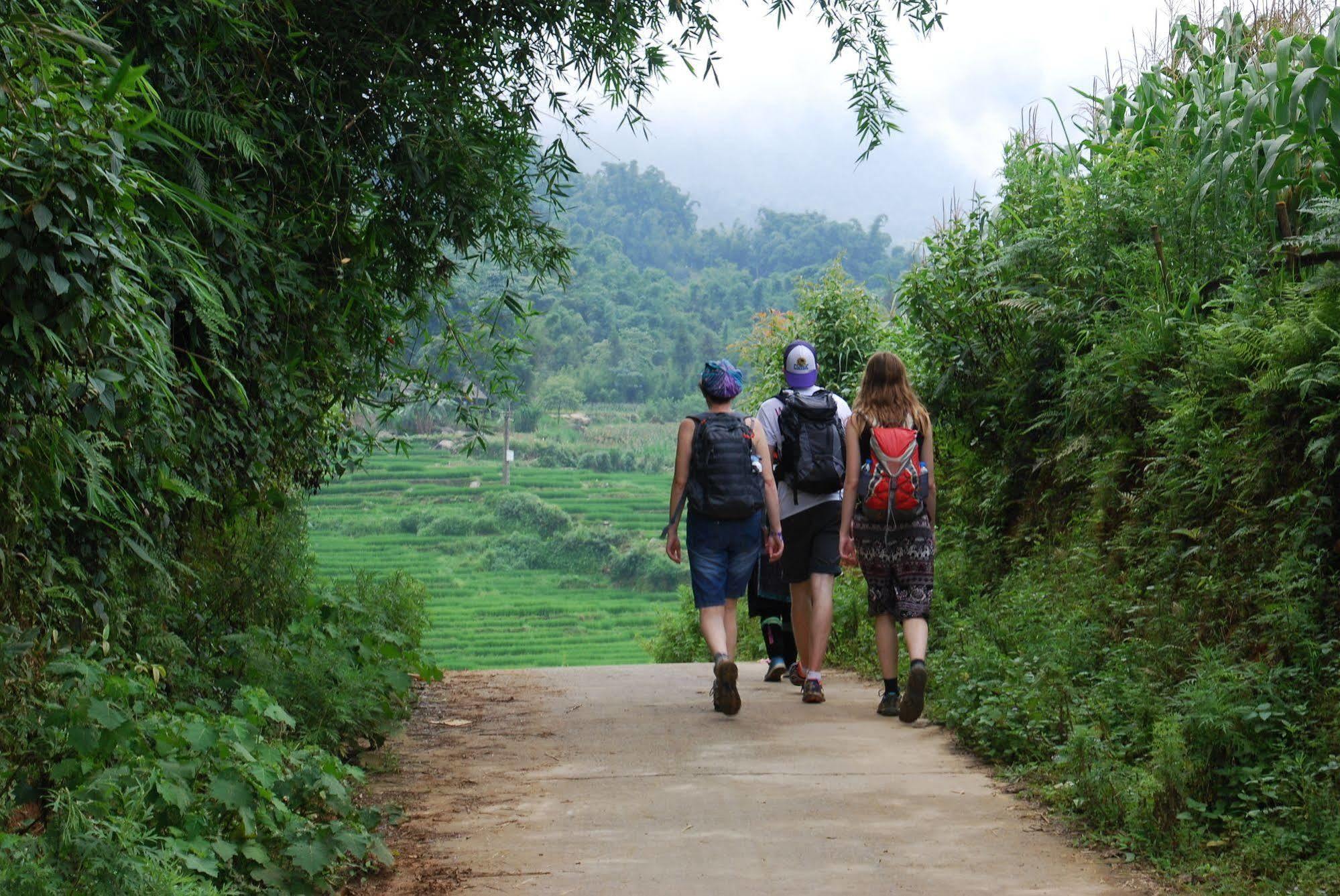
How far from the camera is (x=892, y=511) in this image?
6352mm

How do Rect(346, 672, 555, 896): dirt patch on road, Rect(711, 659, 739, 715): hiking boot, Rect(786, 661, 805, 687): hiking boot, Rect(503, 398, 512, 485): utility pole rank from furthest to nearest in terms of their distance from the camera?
1. Rect(503, 398, 512, 485): utility pole
2. Rect(786, 661, 805, 687): hiking boot
3. Rect(711, 659, 739, 715): hiking boot
4. Rect(346, 672, 555, 896): dirt patch on road

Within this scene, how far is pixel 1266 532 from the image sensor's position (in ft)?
16.6

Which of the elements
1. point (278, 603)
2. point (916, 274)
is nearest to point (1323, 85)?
point (916, 274)

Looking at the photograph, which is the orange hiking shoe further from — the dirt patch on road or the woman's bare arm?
the dirt patch on road

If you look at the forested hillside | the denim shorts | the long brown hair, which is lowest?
the denim shorts

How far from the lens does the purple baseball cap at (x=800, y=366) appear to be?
23.4 feet

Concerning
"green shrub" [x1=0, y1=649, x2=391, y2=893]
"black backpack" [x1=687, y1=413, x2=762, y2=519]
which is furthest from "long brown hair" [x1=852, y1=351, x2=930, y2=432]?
"green shrub" [x1=0, y1=649, x2=391, y2=893]

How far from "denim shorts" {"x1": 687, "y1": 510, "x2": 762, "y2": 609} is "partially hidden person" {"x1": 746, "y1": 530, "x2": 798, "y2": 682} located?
0.81m

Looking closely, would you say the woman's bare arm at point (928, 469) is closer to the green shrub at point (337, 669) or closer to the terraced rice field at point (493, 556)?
the green shrub at point (337, 669)

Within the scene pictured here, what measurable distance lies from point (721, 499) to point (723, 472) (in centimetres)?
14

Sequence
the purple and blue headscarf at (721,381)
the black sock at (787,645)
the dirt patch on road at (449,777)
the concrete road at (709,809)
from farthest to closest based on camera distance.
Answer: the black sock at (787,645), the purple and blue headscarf at (721,381), the dirt patch on road at (449,777), the concrete road at (709,809)

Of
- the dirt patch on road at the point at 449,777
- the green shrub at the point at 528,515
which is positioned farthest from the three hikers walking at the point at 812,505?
the green shrub at the point at 528,515

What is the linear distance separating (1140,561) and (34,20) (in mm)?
5188

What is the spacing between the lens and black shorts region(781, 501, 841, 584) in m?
6.92
